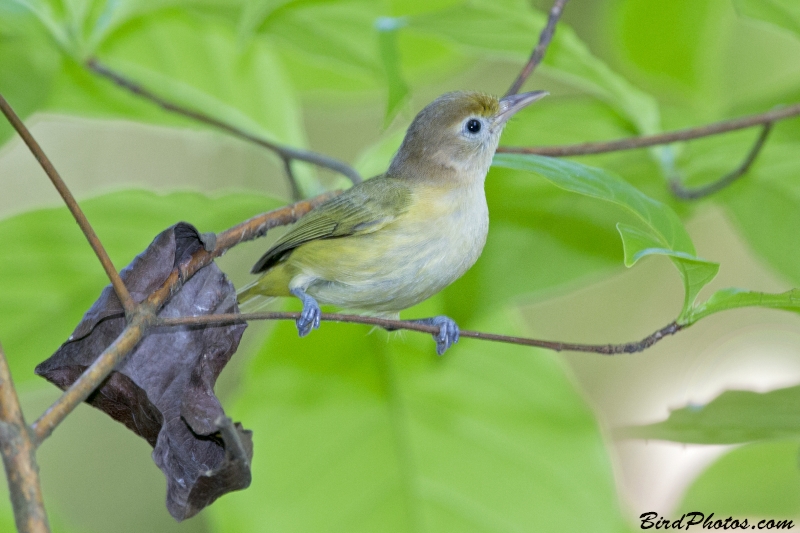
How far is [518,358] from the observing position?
1.89 metres

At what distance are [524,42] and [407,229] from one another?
55 centimetres

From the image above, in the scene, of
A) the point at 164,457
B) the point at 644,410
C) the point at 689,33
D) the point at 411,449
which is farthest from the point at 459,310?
the point at 644,410

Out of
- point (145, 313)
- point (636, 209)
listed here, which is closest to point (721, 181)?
point (636, 209)

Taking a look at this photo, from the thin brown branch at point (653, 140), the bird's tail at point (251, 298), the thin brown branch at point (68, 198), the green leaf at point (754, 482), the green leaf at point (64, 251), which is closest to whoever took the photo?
the thin brown branch at point (68, 198)

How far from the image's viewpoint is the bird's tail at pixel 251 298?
2176 millimetres

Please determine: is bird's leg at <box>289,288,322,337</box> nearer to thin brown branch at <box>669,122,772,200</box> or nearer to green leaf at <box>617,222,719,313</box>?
green leaf at <box>617,222,719,313</box>

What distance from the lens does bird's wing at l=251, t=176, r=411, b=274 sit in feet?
6.54

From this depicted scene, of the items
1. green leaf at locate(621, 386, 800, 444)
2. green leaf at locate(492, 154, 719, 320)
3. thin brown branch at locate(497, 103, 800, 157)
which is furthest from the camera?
thin brown branch at locate(497, 103, 800, 157)

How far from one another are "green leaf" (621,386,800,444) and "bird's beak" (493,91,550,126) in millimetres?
879

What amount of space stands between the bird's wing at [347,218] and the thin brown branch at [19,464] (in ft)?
3.68

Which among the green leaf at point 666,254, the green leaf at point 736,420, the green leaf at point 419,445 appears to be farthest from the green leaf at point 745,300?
the green leaf at point 419,445

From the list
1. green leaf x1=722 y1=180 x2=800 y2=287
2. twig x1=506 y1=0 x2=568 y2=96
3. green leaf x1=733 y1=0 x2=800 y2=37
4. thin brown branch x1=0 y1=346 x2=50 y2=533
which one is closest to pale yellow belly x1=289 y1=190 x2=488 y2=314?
twig x1=506 y1=0 x2=568 y2=96

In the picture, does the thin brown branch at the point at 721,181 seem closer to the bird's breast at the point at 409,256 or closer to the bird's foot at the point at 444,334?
the bird's breast at the point at 409,256

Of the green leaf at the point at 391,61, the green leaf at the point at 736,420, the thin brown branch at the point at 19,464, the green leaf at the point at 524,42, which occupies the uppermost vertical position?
the green leaf at the point at 524,42
